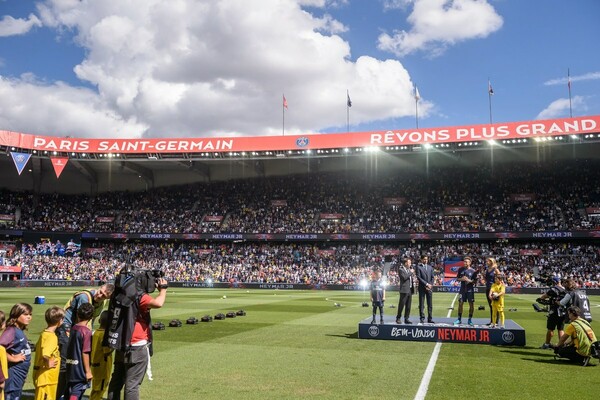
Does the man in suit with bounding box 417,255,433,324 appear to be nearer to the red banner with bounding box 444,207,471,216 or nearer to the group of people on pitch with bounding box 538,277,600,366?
the group of people on pitch with bounding box 538,277,600,366

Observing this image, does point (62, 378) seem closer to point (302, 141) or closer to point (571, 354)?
point (571, 354)

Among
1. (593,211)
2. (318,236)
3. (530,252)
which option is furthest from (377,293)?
(593,211)

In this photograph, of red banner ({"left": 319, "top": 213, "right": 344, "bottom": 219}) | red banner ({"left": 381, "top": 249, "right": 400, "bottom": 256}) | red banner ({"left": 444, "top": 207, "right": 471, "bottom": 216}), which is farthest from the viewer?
red banner ({"left": 319, "top": 213, "right": 344, "bottom": 219})

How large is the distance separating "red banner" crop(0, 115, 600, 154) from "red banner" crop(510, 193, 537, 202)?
920 cm

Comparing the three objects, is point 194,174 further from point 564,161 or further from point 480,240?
point 564,161

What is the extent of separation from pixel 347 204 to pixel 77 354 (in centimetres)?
4745

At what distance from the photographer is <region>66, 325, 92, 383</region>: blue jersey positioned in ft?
20.1

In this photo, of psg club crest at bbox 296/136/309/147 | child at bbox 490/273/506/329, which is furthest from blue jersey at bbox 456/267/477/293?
psg club crest at bbox 296/136/309/147

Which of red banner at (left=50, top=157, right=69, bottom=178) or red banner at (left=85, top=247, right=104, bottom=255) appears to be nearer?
red banner at (left=50, top=157, right=69, bottom=178)

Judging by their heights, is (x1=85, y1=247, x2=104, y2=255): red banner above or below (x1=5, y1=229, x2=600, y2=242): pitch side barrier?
below

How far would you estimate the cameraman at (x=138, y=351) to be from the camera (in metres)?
5.54

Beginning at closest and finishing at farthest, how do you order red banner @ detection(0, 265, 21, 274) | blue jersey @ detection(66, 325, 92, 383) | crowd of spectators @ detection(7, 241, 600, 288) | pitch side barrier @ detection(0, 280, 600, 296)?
blue jersey @ detection(66, 325, 92, 383)
pitch side barrier @ detection(0, 280, 600, 296)
crowd of spectators @ detection(7, 241, 600, 288)
red banner @ detection(0, 265, 21, 274)

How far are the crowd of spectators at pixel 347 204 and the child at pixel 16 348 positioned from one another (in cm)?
4328

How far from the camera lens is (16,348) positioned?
563 cm
